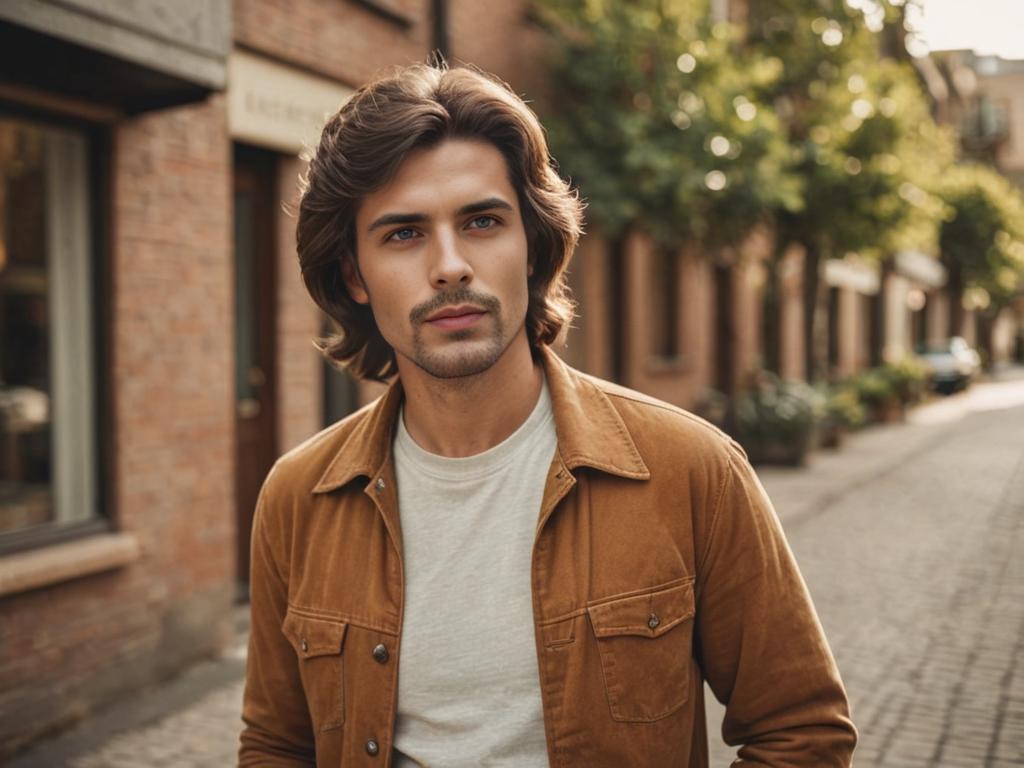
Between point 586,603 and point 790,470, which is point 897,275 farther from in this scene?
point 586,603

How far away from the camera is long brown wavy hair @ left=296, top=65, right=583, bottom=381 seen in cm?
208

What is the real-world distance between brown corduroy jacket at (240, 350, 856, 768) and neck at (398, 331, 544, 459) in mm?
89

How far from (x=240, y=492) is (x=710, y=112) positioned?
611 cm

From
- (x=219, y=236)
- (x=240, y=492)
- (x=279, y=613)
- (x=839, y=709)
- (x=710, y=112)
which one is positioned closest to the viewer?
(x=839, y=709)

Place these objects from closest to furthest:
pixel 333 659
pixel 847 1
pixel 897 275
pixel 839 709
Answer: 1. pixel 839 709
2. pixel 333 659
3. pixel 847 1
4. pixel 897 275

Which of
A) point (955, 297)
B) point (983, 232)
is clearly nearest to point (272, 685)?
point (983, 232)

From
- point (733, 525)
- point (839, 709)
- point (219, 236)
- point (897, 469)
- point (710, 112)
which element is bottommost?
point (897, 469)

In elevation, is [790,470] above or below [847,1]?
below

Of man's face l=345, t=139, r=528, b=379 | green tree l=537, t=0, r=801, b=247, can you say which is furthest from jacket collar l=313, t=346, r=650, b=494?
green tree l=537, t=0, r=801, b=247

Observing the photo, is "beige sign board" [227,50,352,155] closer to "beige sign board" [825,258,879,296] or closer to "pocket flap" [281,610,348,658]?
"pocket flap" [281,610,348,658]

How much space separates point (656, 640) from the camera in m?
1.87

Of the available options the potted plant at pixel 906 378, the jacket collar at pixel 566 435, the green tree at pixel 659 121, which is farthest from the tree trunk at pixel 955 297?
the jacket collar at pixel 566 435

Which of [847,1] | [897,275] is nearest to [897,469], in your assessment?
[847,1]

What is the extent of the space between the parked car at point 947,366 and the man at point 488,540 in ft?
105
